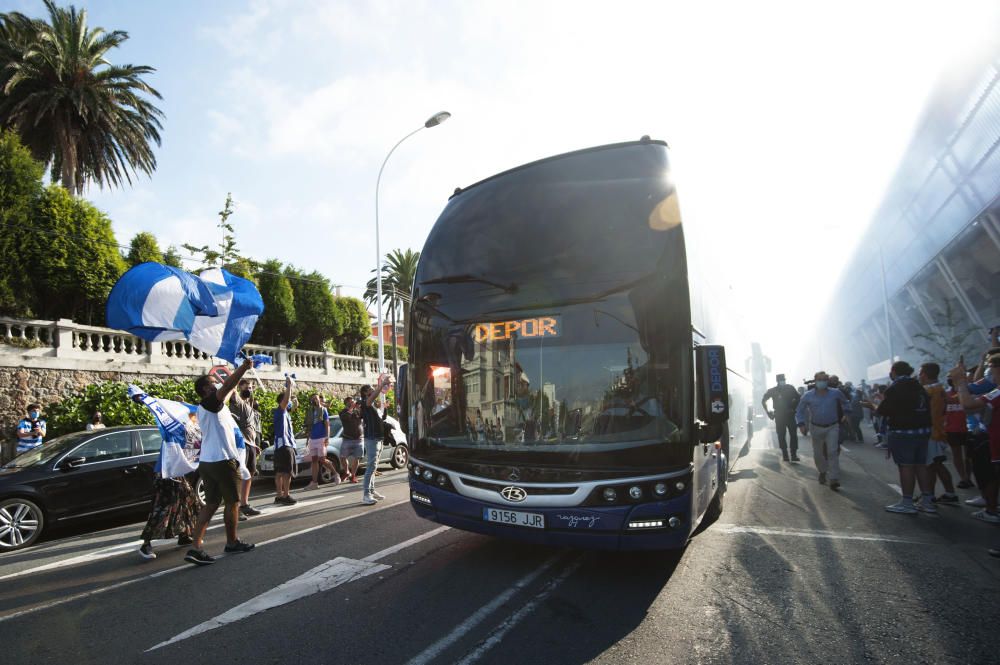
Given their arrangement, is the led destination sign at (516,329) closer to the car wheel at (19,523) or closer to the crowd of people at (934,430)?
the crowd of people at (934,430)

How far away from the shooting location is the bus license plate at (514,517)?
3990 millimetres

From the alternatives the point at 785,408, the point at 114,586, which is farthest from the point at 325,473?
the point at 785,408

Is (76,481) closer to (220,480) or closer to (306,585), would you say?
(220,480)

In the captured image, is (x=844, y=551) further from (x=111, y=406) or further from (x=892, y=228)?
(x=892, y=228)

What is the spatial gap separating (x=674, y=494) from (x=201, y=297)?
6622 mm

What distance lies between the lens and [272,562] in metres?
5.03

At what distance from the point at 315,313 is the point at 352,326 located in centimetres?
322

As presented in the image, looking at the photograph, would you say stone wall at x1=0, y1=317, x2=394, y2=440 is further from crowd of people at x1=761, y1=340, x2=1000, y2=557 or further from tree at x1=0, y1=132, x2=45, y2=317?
crowd of people at x1=761, y1=340, x2=1000, y2=557

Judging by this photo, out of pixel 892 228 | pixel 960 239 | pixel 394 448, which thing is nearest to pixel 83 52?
pixel 394 448

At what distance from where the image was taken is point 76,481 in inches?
284

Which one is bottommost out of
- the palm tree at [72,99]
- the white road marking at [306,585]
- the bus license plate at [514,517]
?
the white road marking at [306,585]

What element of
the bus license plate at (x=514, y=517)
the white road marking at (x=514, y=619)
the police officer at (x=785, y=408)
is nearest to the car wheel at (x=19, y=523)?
the bus license plate at (x=514, y=517)

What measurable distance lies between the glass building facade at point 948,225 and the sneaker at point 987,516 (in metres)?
14.9

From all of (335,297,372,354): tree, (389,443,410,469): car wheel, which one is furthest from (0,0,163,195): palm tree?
(389,443,410,469): car wheel
